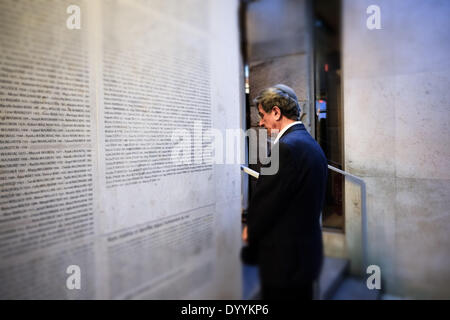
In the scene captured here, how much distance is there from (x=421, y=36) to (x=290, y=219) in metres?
1.69

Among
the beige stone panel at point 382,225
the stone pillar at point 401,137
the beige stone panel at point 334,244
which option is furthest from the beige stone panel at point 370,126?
the beige stone panel at point 334,244

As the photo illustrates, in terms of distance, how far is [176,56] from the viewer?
1786 mm

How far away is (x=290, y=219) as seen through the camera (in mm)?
1609

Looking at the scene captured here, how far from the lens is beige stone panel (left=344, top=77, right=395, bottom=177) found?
216 cm

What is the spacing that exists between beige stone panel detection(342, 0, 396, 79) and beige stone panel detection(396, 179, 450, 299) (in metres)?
0.88

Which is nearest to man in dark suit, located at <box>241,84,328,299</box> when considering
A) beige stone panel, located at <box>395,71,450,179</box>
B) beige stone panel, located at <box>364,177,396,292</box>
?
beige stone panel, located at <box>364,177,396,292</box>

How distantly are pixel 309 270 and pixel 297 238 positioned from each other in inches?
8.4

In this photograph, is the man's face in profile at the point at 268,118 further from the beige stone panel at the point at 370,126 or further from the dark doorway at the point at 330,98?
the beige stone panel at the point at 370,126

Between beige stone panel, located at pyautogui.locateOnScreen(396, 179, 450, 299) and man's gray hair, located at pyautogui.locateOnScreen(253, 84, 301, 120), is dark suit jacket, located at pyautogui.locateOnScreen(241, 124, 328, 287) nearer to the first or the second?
man's gray hair, located at pyautogui.locateOnScreen(253, 84, 301, 120)

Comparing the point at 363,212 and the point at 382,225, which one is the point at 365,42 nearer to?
the point at 363,212

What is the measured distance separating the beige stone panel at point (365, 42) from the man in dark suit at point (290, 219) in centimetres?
84
